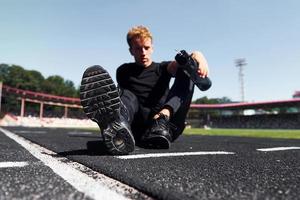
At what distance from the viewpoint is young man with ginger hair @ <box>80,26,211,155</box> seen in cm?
239

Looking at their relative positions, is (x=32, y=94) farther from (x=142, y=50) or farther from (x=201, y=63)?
(x=201, y=63)

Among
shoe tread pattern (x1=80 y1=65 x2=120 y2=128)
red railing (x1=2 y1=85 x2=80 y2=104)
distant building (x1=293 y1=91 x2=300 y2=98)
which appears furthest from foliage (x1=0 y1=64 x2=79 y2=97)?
shoe tread pattern (x1=80 y1=65 x2=120 y2=128)

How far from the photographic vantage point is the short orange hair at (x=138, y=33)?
3.27 meters

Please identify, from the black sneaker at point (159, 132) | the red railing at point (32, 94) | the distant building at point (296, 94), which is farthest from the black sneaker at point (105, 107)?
the distant building at point (296, 94)

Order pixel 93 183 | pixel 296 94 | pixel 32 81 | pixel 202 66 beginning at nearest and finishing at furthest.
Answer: pixel 93 183
pixel 202 66
pixel 32 81
pixel 296 94

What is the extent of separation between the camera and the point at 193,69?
2838 millimetres

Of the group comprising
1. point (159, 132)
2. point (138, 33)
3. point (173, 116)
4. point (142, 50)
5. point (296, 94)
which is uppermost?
point (138, 33)

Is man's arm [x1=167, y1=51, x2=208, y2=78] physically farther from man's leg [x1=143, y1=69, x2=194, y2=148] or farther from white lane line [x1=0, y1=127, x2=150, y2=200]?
white lane line [x1=0, y1=127, x2=150, y2=200]

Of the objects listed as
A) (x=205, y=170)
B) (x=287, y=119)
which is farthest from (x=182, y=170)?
(x=287, y=119)

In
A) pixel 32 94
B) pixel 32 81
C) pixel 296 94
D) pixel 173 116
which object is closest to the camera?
pixel 173 116

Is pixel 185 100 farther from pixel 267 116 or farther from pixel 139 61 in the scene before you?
pixel 267 116

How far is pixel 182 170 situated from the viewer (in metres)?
1.80

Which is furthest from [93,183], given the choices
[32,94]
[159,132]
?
[32,94]

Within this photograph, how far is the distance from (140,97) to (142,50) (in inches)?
17.5
